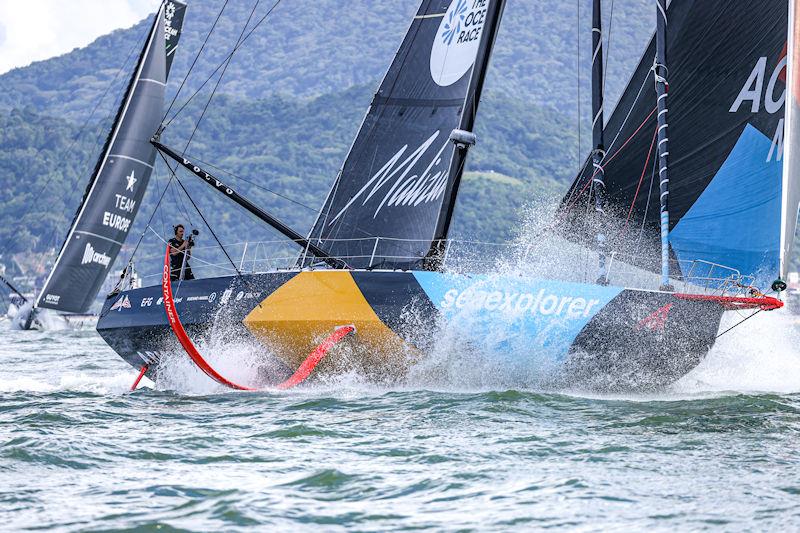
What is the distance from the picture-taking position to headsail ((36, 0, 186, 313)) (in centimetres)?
1491

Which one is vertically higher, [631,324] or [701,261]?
[701,261]

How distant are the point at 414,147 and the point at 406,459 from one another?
17.6 feet

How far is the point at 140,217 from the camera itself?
99062mm

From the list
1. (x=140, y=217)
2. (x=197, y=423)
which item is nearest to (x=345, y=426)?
(x=197, y=423)

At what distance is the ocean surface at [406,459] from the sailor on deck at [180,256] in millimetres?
1615

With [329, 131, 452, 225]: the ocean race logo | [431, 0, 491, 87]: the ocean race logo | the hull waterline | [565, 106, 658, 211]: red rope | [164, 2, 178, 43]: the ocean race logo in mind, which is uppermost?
[164, 2, 178, 43]: the ocean race logo

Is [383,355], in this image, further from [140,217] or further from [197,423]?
[140,217]

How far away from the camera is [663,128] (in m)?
9.43

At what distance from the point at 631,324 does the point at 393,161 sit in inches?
134

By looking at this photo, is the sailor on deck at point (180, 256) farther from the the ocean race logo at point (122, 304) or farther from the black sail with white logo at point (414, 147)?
the black sail with white logo at point (414, 147)

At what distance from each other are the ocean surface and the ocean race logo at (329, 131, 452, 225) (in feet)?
6.92

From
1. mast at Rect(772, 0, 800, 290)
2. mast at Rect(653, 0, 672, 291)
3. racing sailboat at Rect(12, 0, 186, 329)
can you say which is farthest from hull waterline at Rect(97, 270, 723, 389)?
racing sailboat at Rect(12, 0, 186, 329)

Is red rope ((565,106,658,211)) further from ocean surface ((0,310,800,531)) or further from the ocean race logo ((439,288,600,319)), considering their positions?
ocean surface ((0,310,800,531))

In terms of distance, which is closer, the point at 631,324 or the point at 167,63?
the point at 631,324
